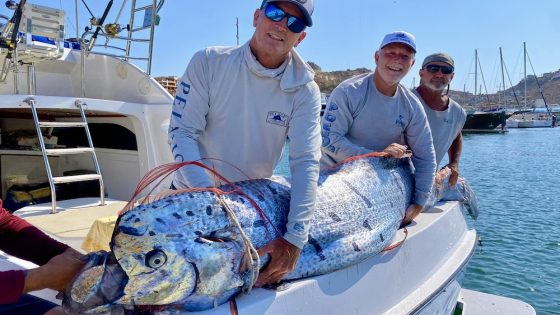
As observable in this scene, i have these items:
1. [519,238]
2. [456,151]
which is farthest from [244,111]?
[519,238]

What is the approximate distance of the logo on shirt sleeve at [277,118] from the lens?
2449mm

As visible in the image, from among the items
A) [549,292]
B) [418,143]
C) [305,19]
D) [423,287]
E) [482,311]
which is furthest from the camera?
[549,292]

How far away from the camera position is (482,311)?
454cm

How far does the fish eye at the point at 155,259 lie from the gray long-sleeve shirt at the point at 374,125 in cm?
191

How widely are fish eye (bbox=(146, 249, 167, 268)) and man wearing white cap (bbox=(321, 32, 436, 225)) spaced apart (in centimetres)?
190

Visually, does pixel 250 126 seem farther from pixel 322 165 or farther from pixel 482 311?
pixel 482 311

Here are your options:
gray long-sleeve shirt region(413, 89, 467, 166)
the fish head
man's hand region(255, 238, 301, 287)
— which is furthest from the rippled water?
the fish head

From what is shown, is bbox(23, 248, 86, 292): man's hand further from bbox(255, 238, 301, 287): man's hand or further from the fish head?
bbox(255, 238, 301, 287): man's hand

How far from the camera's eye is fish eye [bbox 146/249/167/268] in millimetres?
1702

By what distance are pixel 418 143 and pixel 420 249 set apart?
794 mm

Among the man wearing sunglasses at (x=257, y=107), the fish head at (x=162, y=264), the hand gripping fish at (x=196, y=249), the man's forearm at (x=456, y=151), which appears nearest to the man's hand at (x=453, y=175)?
the man's forearm at (x=456, y=151)

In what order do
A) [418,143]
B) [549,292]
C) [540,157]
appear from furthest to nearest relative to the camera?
[540,157] → [549,292] → [418,143]

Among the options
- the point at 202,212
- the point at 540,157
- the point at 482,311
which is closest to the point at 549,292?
the point at 482,311

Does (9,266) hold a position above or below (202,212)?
below
